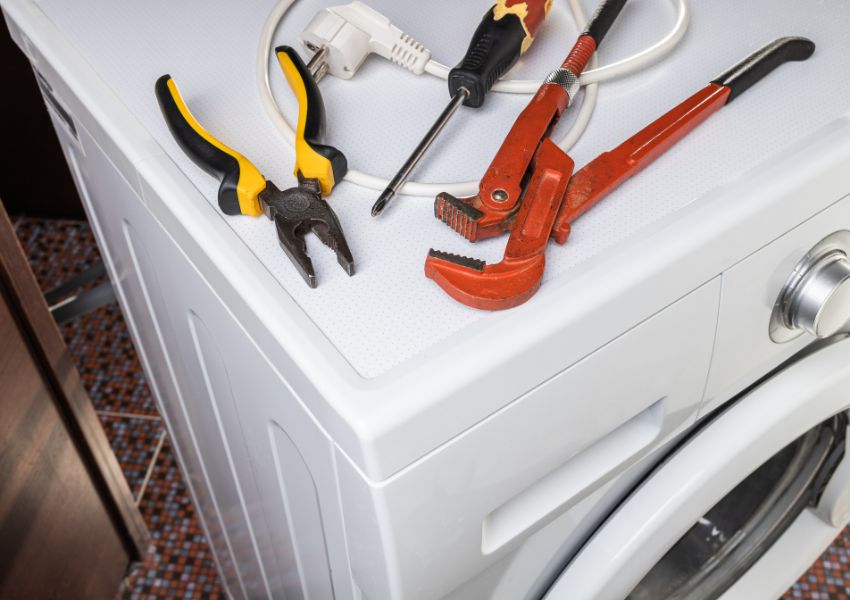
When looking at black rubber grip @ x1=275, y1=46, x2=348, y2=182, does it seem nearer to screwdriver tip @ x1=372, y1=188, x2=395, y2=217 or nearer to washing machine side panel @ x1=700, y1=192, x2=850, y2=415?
Result: screwdriver tip @ x1=372, y1=188, x2=395, y2=217

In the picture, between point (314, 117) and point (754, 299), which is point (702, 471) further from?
point (314, 117)

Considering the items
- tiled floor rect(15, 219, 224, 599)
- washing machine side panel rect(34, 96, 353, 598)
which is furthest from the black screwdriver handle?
tiled floor rect(15, 219, 224, 599)

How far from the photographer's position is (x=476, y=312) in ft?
1.62

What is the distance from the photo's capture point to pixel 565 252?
1.71 feet

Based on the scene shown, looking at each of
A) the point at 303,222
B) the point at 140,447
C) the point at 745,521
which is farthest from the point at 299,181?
the point at 140,447

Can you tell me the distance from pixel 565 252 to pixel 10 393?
2.28 ft

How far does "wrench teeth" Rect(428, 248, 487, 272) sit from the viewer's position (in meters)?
0.49

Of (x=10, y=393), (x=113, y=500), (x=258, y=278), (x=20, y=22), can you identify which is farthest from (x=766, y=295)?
(x=113, y=500)

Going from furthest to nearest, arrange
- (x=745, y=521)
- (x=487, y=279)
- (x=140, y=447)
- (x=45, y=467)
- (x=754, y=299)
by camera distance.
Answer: (x=140, y=447) < (x=45, y=467) < (x=745, y=521) < (x=754, y=299) < (x=487, y=279)

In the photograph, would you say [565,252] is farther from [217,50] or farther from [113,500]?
[113,500]

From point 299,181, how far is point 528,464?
8.4 inches

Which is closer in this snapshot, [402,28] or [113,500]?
[402,28]

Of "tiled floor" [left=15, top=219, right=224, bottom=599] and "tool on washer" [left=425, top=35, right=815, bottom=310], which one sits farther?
"tiled floor" [left=15, top=219, right=224, bottom=599]

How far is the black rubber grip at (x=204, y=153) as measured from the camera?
1.74ft
